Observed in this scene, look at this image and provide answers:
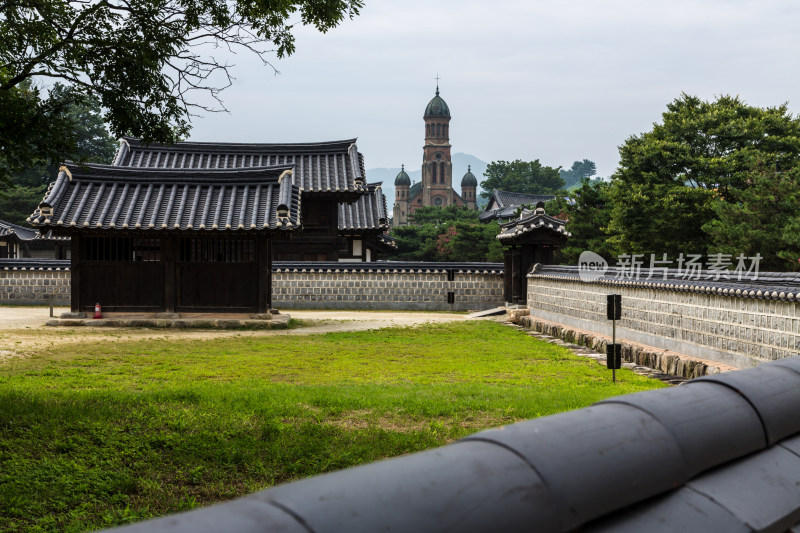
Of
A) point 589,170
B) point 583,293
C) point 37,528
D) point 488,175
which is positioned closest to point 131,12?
point 37,528

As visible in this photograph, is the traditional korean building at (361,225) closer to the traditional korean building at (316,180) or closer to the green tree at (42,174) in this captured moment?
the traditional korean building at (316,180)

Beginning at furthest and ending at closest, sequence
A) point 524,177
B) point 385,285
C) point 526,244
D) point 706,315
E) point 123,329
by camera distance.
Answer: point 524,177, point 385,285, point 526,244, point 123,329, point 706,315

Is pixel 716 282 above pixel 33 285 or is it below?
above

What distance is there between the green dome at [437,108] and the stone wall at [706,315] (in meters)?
82.9

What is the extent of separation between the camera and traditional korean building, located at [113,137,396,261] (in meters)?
26.5

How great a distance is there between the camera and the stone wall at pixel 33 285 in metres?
24.0

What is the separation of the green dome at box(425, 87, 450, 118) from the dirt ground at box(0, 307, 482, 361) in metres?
77.6

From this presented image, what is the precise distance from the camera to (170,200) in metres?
17.4

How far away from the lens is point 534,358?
1268 cm

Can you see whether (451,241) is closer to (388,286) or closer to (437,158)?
(388,286)

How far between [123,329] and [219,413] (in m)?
10.3

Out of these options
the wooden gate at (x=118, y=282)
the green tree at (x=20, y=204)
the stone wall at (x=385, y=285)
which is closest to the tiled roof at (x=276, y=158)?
the stone wall at (x=385, y=285)

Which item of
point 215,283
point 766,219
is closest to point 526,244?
point 766,219

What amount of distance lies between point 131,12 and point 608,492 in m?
7.79
